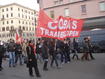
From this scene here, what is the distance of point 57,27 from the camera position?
457 inches

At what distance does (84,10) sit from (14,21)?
175 ft

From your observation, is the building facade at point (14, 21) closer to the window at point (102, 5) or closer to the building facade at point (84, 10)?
the building facade at point (84, 10)

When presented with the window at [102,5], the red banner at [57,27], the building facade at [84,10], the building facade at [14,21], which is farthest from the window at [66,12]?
the building facade at [14,21]

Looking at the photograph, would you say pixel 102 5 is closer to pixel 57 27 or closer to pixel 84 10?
pixel 84 10

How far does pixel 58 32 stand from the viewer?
1144cm

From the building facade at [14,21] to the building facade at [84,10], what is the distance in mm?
43922

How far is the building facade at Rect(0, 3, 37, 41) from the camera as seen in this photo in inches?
3233

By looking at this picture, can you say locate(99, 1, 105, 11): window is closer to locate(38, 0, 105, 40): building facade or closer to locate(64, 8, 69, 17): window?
locate(38, 0, 105, 40): building facade

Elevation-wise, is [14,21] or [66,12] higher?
[14,21]

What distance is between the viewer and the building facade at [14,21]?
269ft

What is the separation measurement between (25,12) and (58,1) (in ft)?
181

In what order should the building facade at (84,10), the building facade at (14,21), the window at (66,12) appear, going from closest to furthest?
1. the building facade at (84,10)
2. the window at (66,12)
3. the building facade at (14,21)

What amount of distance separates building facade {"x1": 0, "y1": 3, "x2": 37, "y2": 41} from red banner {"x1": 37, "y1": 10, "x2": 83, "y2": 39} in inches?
2671

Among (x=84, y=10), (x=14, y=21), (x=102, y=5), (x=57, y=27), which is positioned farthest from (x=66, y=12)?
(x=14, y=21)
